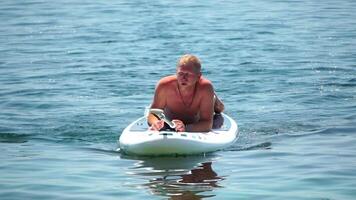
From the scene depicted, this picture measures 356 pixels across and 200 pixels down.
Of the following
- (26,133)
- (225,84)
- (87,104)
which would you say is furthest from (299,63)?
(26,133)

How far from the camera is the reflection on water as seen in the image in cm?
863

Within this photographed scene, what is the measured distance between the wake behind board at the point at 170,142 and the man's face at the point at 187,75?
0.63m

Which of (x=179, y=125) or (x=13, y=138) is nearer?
(x=179, y=125)

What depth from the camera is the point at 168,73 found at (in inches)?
683

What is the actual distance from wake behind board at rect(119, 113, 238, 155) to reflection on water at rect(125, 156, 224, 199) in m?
0.11

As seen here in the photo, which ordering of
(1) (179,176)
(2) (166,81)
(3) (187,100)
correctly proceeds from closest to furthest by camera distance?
(1) (179,176) → (2) (166,81) → (3) (187,100)

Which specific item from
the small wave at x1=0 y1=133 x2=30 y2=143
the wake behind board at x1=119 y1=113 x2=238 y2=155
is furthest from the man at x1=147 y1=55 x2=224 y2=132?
the small wave at x1=0 y1=133 x2=30 y2=143

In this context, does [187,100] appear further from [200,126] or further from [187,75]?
[187,75]

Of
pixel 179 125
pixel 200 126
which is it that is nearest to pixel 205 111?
pixel 200 126

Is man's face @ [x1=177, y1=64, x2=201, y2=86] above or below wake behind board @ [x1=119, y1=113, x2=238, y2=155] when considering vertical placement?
above

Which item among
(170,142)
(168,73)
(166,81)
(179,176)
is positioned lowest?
(179,176)

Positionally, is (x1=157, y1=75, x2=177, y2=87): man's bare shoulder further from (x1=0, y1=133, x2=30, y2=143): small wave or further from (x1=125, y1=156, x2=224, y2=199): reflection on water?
(x1=0, y1=133, x2=30, y2=143): small wave

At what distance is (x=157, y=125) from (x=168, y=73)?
696cm

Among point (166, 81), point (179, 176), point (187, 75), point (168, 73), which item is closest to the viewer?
point (179, 176)
